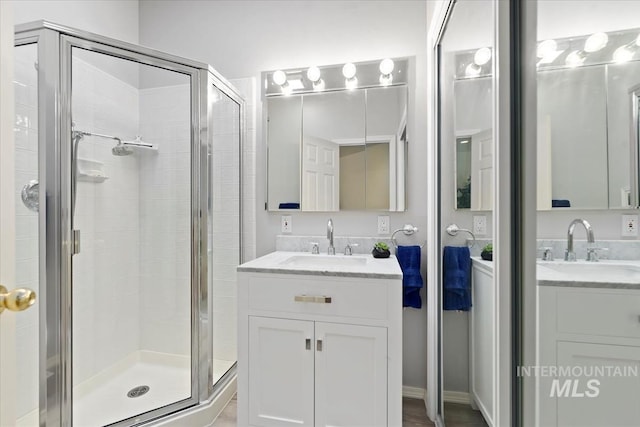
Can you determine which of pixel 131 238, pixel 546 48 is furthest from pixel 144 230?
pixel 546 48

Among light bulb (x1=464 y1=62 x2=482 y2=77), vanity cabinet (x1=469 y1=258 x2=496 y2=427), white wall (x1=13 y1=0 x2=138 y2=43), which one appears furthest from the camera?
white wall (x1=13 y1=0 x2=138 y2=43)

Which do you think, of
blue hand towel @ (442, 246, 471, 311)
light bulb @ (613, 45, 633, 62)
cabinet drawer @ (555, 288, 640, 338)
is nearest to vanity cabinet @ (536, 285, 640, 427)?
A: cabinet drawer @ (555, 288, 640, 338)

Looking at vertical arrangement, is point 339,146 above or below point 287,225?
above

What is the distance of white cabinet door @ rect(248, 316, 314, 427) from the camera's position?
4.93 feet

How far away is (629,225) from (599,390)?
265 mm

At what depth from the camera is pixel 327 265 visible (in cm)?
181

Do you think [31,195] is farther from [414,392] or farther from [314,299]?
[414,392]

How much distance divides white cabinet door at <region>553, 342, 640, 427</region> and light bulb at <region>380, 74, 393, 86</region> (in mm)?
1746

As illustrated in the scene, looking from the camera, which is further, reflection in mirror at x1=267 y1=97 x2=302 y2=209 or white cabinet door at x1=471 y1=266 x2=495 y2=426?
reflection in mirror at x1=267 y1=97 x2=302 y2=209

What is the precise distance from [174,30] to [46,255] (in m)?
1.83

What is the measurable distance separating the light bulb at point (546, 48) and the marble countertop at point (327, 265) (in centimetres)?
99

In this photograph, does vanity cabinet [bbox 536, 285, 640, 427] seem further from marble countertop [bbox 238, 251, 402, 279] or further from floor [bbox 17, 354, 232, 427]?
floor [bbox 17, 354, 232, 427]

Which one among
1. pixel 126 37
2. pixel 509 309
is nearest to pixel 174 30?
pixel 126 37

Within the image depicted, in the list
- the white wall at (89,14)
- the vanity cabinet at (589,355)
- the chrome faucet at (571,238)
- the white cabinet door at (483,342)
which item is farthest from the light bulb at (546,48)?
the white wall at (89,14)
